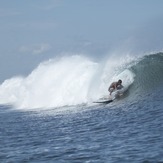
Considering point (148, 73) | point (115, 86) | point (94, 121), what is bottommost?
point (94, 121)

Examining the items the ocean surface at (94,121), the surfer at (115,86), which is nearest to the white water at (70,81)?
the ocean surface at (94,121)

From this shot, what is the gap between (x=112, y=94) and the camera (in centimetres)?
3170

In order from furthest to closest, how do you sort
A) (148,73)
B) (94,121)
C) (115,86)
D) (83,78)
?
(83,78) < (148,73) < (115,86) < (94,121)

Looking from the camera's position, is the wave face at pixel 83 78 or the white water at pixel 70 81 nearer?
the wave face at pixel 83 78

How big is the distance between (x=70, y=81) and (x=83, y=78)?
181cm

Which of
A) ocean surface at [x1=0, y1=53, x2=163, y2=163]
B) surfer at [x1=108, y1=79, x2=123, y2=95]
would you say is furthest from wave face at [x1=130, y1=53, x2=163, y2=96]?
surfer at [x1=108, y1=79, x2=123, y2=95]

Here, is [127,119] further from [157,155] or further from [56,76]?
[56,76]

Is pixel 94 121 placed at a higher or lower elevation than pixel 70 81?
lower

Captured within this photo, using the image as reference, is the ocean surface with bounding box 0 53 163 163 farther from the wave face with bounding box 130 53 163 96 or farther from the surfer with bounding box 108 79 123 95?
the surfer with bounding box 108 79 123 95

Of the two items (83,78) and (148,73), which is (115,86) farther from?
(83,78)

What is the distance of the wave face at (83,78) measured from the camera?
116 ft

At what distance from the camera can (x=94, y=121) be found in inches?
862

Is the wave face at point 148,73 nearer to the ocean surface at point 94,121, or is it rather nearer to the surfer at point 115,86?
the ocean surface at point 94,121

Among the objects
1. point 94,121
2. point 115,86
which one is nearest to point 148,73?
point 115,86
